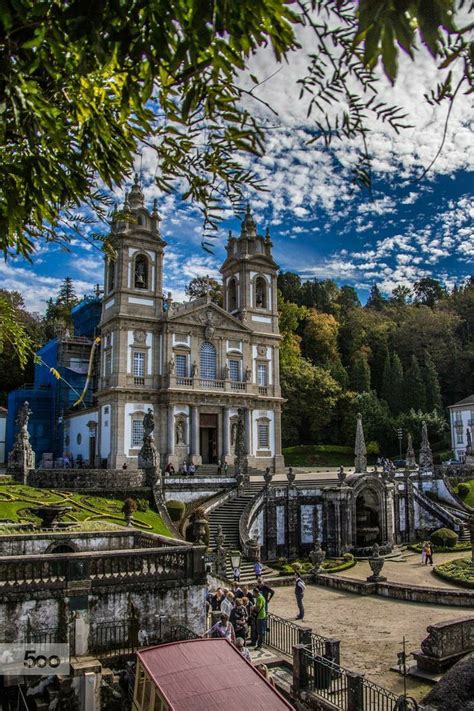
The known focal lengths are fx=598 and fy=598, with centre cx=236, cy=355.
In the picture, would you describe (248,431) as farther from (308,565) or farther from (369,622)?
(369,622)

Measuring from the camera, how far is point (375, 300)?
305 feet

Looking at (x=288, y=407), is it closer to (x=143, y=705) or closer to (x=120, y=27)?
(x=143, y=705)

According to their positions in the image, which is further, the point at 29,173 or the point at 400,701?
the point at 400,701

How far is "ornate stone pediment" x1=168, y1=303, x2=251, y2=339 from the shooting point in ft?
128

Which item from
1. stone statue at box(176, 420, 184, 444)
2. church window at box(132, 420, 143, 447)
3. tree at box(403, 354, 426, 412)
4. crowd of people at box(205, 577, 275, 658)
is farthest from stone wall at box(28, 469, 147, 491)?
tree at box(403, 354, 426, 412)

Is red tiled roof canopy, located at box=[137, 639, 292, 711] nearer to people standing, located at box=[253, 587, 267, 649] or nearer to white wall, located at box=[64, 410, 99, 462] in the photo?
people standing, located at box=[253, 587, 267, 649]

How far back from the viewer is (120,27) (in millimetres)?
3488

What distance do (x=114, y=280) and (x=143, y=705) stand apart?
105 ft

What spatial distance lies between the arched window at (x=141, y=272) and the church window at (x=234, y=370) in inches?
305

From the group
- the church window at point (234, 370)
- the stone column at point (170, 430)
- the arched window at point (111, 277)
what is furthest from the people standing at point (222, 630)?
the arched window at point (111, 277)

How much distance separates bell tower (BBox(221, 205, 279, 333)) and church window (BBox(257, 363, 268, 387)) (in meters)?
2.63

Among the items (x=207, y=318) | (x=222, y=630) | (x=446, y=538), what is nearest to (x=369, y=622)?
Result: (x=222, y=630)

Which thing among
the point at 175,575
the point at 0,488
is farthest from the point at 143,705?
the point at 0,488

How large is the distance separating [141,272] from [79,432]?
1222 centimetres
